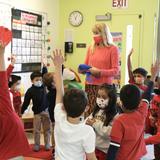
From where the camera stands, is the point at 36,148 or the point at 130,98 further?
the point at 36,148

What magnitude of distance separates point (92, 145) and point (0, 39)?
2.56 ft

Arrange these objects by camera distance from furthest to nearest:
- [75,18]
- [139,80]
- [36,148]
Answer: [75,18] → [36,148] → [139,80]

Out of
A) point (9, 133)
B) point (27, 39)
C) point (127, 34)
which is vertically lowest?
point (9, 133)

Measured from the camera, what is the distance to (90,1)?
602 centimetres

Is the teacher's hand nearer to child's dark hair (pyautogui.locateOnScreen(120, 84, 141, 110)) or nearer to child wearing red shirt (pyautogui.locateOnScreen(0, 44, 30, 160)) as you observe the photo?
child's dark hair (pyautogui.locateOnScreen(120, 84, 141, 110))

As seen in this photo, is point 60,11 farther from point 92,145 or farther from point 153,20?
point 92,145

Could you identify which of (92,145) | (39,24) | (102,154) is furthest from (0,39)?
(39,24)

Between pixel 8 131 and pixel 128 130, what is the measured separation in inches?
30.7

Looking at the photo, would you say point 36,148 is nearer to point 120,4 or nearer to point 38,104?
point 38,104

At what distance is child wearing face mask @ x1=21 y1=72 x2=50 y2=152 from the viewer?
379 cm

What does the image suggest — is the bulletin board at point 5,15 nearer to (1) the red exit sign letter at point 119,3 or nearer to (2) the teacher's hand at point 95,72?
(1) the red exit sign letter at point 119,3

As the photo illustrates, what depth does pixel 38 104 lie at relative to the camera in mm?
3818

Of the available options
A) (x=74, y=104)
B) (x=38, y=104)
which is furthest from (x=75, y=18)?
(x=74, y=104)

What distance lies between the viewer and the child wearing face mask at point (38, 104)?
3789 millimetres
